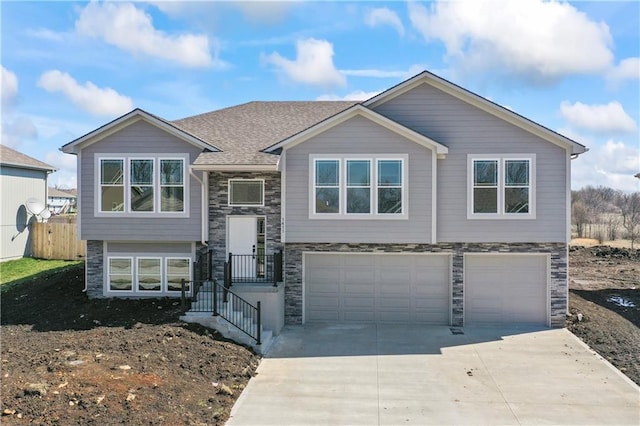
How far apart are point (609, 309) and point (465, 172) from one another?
18.6 feet

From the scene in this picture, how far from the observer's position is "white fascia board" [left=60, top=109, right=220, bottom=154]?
1245 cm

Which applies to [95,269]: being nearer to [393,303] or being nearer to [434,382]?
[393,303]

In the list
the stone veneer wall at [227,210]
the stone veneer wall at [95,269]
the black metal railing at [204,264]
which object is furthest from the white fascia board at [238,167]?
the stone veneer wall at [95,269]

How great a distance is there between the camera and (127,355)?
843 cm

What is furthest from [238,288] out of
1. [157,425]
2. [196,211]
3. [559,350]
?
[559,350]

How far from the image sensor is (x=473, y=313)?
12.6 m

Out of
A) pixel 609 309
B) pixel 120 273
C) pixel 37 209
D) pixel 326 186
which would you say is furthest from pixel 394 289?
pixel 37 209

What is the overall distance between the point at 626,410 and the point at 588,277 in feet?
34.7

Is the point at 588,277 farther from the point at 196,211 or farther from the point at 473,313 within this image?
the point at 196,211

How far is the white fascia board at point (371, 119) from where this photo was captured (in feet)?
38.8

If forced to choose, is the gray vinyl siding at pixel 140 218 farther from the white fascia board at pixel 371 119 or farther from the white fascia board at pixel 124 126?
the white fascia board at pixel 371 119

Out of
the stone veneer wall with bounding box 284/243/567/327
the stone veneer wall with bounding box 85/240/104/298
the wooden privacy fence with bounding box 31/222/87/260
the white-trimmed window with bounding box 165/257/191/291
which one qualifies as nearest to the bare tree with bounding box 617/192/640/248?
the stone veneer wall with bounding box 284/243/567/327

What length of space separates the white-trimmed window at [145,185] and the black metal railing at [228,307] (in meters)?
2.56

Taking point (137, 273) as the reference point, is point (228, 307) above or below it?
Result: below
